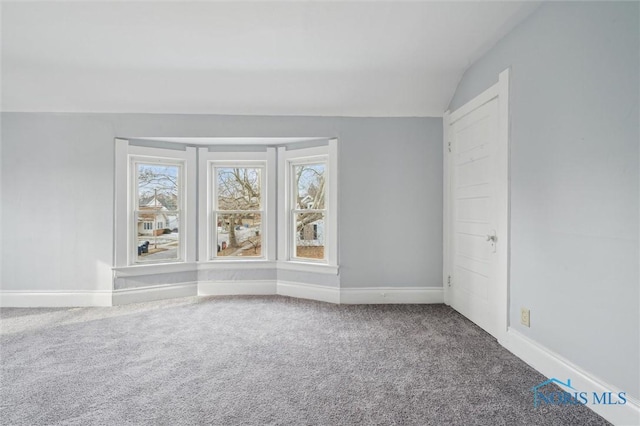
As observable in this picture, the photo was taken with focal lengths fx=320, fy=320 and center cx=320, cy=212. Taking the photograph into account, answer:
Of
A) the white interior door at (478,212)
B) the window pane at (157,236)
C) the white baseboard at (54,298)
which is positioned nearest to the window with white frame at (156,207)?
the window pane at (157,236)

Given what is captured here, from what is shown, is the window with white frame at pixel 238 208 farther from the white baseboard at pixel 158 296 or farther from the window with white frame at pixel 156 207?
the white baseboard at pixel 158 296

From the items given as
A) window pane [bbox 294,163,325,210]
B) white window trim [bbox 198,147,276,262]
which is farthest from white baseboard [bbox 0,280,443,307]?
window pane [bbox 294,163,325,210]

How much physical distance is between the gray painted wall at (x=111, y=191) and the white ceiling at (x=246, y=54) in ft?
0.56

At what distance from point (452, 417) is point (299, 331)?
4.90 feet

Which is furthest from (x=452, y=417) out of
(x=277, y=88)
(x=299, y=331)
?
(x=277, y=88)

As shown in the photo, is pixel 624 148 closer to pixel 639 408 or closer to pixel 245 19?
pixel 639 408

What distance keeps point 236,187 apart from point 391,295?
2.39 m

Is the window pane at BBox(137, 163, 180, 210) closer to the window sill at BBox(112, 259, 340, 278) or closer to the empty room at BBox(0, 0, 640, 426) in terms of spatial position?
the empty room at BBox(0, 0, 640, 426)

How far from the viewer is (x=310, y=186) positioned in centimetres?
407

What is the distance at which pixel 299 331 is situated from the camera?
2.90m

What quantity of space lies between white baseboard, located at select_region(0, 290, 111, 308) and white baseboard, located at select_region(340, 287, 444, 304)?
2.79 m

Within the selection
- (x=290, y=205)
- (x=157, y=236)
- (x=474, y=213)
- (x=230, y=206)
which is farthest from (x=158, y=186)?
(x=474, y=213)

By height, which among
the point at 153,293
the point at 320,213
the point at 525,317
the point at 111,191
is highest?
the point at 111,191

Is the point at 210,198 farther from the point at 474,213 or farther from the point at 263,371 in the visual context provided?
the point at 474,213
